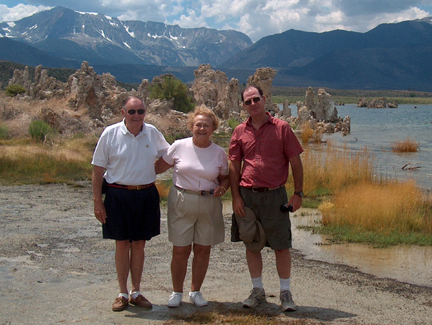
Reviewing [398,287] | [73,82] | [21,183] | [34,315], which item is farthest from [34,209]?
[73,82]

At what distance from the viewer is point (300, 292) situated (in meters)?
4.57

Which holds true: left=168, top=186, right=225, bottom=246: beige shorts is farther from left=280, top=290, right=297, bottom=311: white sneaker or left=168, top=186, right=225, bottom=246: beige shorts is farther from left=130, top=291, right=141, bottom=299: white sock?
left=280, top=290, right=297, bottom=311: white sneaker

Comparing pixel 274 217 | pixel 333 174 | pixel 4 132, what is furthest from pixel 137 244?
pixel 4 132

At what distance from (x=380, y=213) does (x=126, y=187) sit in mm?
4659

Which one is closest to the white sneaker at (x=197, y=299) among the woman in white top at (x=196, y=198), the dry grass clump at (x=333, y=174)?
the woman in white top at (x=196, y=198)

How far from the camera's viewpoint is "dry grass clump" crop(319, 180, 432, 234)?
23.9 ft

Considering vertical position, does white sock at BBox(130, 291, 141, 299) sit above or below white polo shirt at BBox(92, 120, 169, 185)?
below

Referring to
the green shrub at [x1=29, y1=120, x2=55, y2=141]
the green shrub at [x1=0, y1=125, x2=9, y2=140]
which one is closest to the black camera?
the green shrub at [x1=29, y1=120, x2=55, y2=141]

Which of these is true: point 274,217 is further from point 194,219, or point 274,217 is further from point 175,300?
point 175,300

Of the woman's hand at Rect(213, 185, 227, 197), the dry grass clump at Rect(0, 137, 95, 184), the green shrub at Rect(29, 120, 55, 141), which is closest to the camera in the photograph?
the woman's hand at Rect(213, 185, 227, 197)

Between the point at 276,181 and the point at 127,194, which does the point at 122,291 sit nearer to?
the point at 127,194

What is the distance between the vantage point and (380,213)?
293 inches

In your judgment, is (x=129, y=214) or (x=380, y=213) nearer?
(x=129, y=214)

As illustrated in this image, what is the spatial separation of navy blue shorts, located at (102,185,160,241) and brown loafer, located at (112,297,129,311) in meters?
0.47
